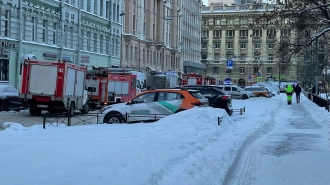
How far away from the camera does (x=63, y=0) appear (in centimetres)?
4134

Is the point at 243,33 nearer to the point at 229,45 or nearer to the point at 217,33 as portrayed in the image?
the point at 229,45

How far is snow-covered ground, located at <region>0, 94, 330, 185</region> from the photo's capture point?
701 cm

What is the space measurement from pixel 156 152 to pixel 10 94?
1887 centimetres

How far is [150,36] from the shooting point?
66750 mm

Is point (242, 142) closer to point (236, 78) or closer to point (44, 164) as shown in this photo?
point (44, 164)

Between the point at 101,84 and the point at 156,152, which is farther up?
the point at 101,84

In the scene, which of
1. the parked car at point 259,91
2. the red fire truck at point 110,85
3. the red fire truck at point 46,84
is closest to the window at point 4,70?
the red fire truck at point 110,85

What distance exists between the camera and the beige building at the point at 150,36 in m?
58.6

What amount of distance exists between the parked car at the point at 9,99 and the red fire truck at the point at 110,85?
4.92 meters

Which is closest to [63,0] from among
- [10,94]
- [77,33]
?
[77,33]

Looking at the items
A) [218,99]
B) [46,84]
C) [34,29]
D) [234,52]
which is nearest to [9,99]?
[46,84]

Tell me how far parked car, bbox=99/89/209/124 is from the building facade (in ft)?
203

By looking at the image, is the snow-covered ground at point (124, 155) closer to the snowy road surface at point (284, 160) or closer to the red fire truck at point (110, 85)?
the snowy road surface at point (284, 160)

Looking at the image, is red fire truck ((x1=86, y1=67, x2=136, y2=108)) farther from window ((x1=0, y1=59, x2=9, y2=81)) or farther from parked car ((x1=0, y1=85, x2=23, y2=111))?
window ((x1=0, y1=59, x2=9, y2=81))
